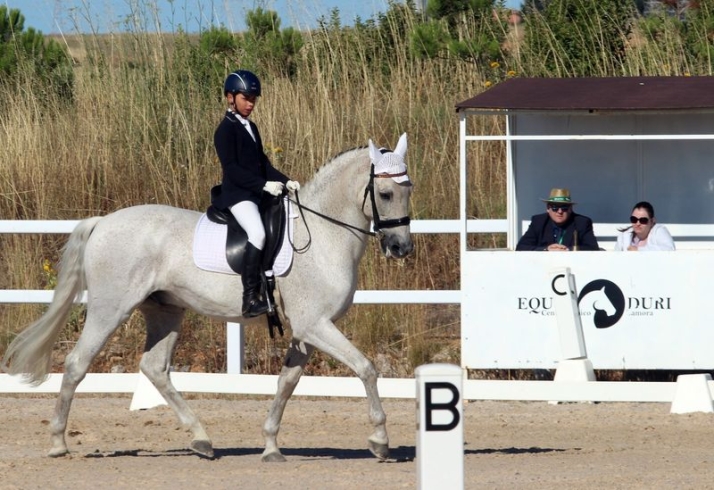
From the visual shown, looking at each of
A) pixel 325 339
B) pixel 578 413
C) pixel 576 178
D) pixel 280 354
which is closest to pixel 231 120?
pixel 325 339

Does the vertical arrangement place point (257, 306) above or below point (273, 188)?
below

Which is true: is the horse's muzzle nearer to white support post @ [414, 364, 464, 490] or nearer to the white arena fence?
white support post @ [414, 364, 464, 490]

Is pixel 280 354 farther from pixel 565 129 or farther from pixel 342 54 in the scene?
pixel 342 54

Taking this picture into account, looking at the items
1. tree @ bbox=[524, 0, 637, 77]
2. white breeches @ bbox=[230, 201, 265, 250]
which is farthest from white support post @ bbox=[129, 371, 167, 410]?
tree @ bbox=[524, 0, 637, 77]

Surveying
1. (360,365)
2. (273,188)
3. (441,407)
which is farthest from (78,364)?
(441,407)

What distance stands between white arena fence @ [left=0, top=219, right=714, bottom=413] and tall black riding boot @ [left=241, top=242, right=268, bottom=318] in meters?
2.82

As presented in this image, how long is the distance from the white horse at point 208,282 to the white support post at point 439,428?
265cm

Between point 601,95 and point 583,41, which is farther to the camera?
point 583,41

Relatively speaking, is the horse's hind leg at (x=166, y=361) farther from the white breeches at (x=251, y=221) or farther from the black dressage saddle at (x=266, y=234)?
the white breeches at (x=251, y=221)

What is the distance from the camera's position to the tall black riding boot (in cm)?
814

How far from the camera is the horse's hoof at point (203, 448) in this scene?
27.5 ft

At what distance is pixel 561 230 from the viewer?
1180 centimetres

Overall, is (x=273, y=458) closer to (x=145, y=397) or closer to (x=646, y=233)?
(x=145, y=397)

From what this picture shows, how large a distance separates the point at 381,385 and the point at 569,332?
170 cm
